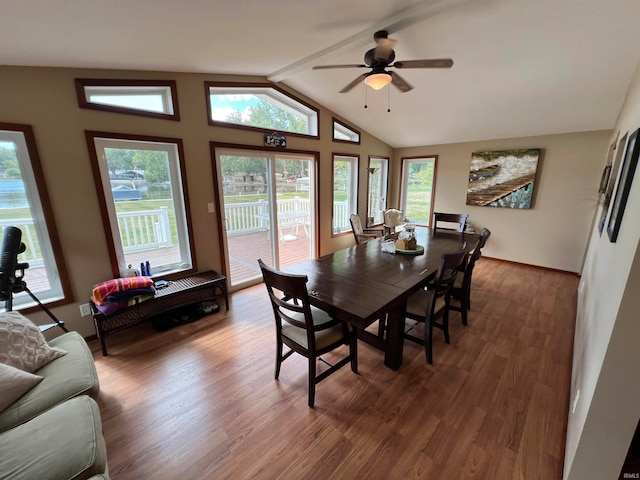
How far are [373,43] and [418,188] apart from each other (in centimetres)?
362

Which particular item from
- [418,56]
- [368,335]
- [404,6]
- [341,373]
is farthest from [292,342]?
[418,56]

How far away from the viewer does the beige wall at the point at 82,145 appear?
2.04 meters

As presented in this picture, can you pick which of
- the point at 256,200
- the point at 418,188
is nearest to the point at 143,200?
the point at 256,200

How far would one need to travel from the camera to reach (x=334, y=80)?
128 inches

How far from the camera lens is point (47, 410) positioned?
130cm

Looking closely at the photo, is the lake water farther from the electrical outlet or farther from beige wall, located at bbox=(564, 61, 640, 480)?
beige wall, located at bbox=(564, 61, 640, 480)

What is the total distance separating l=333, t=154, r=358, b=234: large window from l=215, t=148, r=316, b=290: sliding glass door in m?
0.66

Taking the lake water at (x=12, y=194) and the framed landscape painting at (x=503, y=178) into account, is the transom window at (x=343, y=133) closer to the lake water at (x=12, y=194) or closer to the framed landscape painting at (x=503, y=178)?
the framed landscape painting at (x=503, y=178)

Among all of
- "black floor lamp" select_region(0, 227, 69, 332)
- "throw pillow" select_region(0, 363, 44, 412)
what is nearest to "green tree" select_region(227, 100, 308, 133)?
"black floor lamp" select_region(0, 227, 69, 332)

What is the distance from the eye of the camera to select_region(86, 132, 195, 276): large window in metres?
2.45

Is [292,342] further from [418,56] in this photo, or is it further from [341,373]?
[418,56]

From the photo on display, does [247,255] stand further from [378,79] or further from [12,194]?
[378,79]

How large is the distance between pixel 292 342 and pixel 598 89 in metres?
4.00

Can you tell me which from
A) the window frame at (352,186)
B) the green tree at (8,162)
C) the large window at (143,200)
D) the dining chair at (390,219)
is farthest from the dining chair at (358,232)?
the green tree at (8,162)
